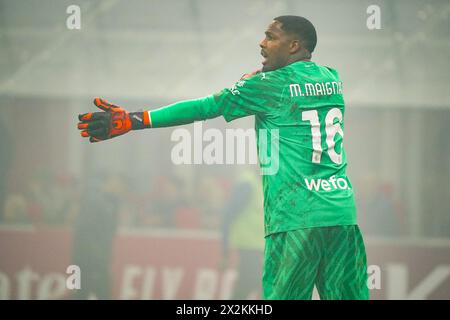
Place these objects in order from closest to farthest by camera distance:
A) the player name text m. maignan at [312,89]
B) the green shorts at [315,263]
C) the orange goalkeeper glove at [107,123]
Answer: the green shorts at [315,263] < the player name text m. maignan at [312,89] < the orange goalkeeper glove at [107,123]

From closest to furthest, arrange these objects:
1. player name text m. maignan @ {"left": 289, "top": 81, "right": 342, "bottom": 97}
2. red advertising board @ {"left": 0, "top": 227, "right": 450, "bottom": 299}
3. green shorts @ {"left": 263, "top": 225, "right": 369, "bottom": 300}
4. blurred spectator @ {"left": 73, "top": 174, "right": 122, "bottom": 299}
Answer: green shorts @ {"left": 263, "top": 225, "right": 369, "bottom": 300} → player name text m. maignan @ {"left": 289, "top": 81, "right": 342, "bottom": 97} → blurred spectator @ {"left": 73, "top": 174, "right": 122, "bottom": 299} → red advertising board @ {"left": 0, "top": 227, "right": 450, "bottom": 299}

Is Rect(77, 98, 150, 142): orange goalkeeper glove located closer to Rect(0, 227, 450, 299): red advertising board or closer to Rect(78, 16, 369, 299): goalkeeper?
Rect(78, 16, 369, 299): goalkeeper

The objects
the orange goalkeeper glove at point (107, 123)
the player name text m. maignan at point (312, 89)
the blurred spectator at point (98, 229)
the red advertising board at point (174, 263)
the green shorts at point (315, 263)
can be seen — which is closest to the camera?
the green shorts at point (315, 263)

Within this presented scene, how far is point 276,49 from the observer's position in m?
3.21

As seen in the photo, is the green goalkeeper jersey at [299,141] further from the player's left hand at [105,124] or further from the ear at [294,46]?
the player's left hand at [105,124]

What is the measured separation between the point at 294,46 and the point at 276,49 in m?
0.07

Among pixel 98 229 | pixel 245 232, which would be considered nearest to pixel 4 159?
pixel 98 229

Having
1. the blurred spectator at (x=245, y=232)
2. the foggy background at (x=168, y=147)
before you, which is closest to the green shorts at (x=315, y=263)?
the foggy background at (x=168, y=147)

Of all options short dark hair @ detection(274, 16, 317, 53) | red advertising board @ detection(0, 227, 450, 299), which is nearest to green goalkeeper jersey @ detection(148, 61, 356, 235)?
short dark hair @ detection(274, 16, 317, 53)

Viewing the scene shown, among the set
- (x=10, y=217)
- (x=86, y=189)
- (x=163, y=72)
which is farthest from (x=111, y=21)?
(x=10, y=217)

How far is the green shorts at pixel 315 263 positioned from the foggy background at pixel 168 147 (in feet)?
6.27

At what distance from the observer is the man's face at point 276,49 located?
3.20 m

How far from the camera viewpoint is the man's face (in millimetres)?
3201

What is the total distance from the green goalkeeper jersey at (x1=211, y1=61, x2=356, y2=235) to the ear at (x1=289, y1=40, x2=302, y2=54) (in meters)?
0.07
